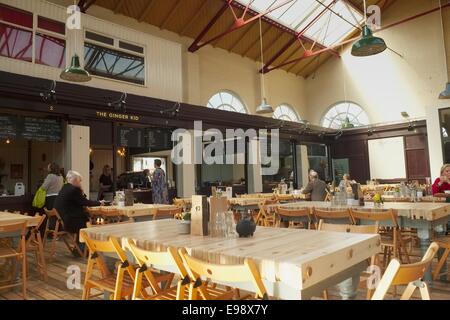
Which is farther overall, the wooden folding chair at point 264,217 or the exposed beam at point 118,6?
the exposed beam at point 118,6

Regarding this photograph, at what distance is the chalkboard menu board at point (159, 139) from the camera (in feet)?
29.1

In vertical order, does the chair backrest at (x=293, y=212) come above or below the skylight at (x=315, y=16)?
below

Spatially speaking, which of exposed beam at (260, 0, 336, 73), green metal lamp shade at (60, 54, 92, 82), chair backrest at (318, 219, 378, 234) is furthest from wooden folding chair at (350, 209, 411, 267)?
exposed beam at (260, 0, 336, 73)

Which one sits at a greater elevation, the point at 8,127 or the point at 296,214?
the point at 8,127

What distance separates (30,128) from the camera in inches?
267

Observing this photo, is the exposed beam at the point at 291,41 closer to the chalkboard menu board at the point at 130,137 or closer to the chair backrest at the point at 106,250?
the chalkboard menu board at the point at 130,137

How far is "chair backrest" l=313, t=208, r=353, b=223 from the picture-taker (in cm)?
378

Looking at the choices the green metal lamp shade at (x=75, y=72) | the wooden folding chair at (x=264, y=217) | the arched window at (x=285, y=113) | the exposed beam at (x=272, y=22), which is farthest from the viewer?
the arched window at (x=285, y=113)

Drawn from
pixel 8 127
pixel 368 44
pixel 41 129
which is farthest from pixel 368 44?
pixel 8 127

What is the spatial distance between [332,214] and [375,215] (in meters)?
0.45

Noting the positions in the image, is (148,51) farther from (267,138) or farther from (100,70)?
(267,138)

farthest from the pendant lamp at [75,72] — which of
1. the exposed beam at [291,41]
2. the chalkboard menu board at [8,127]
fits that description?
the exposed beam at [291,41]

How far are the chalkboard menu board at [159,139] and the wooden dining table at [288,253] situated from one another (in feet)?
20.7

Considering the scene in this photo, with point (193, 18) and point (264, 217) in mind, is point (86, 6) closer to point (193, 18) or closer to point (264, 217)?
point (193, 18)
